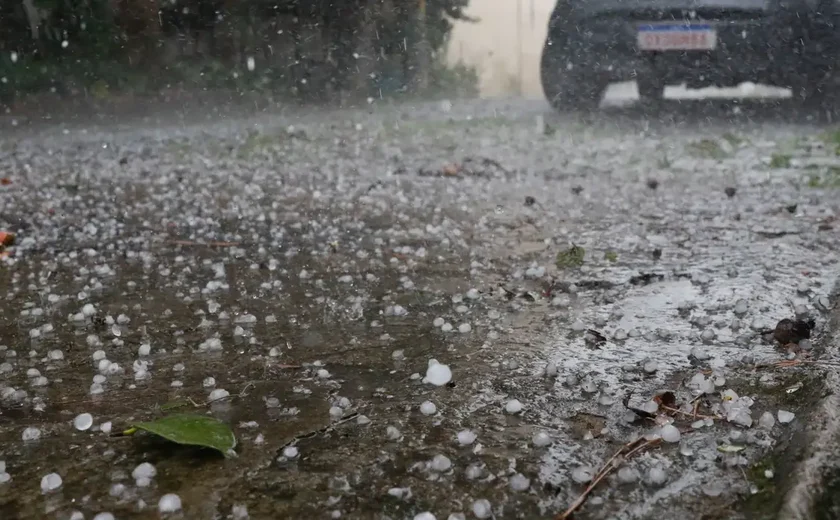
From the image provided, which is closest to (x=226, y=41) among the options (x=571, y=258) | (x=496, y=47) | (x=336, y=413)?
(x=496, y=47)

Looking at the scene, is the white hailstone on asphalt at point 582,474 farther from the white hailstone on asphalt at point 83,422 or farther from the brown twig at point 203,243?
the brown twig at point 203,243

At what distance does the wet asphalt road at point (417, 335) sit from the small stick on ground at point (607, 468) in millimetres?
14

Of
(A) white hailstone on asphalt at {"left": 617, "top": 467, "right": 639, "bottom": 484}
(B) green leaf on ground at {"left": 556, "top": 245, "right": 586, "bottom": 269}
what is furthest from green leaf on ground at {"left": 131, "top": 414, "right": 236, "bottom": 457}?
(B) green leaf on ground at {"left": 556, "top": 245, "right": 586, "bottom": 269}

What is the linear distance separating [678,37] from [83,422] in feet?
16.0

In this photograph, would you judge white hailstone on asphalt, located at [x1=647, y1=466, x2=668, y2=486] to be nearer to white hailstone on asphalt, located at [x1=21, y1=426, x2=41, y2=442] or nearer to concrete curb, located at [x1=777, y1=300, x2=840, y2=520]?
concrete curb, located at [x1=777, y1=300, x2=840, y2=520]

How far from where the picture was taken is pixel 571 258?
2.23 meters

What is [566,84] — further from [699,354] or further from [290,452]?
[290,452]

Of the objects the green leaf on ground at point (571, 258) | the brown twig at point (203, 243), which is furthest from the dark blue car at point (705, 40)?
the brown twig at point (203, 243)

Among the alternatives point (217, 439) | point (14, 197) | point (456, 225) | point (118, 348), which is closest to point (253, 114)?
point (14, 197)

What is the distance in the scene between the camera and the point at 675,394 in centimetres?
132

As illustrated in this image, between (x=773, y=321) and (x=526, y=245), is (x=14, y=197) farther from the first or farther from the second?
(x=773, y=321)

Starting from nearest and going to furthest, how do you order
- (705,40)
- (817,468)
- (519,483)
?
(817,468) → (519,483) → (705,40)

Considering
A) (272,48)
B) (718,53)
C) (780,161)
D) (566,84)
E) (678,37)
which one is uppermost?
(272,48)

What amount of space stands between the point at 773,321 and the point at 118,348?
4.83ft
